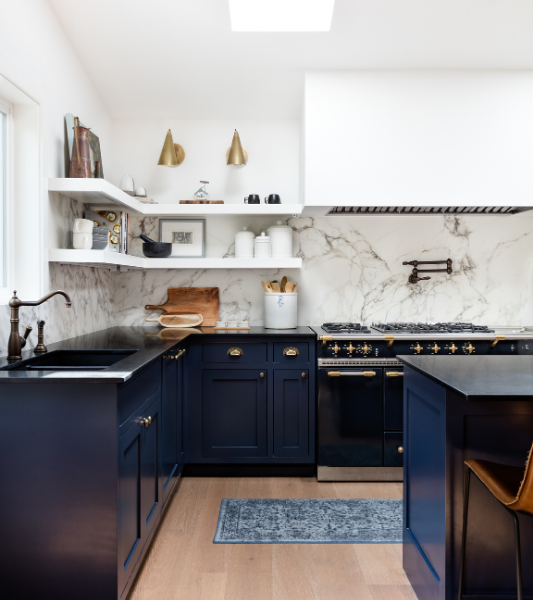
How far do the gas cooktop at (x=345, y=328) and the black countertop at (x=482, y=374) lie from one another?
1.05 meters

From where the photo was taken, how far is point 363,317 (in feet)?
12.0

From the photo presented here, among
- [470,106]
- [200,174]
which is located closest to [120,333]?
[200,174]

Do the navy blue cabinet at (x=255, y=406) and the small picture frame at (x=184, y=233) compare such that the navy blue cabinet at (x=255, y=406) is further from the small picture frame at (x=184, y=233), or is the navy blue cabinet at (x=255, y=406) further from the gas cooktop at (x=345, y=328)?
the small picture frame at (x=184, y=233)

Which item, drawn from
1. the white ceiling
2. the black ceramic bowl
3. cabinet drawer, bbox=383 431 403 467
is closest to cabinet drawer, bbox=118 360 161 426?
the black ceramic bowl

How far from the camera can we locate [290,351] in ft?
10.2

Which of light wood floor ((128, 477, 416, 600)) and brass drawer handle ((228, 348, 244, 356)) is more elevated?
brass drawer handle ((228, 348, 244, 356))

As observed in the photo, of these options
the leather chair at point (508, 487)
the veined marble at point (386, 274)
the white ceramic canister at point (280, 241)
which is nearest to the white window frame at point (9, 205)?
the veined marble at point (386, 274)

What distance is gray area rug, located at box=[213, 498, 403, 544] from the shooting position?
2.35m

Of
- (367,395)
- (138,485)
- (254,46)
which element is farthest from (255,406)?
(254,46)

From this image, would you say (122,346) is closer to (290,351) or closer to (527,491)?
(290,351)

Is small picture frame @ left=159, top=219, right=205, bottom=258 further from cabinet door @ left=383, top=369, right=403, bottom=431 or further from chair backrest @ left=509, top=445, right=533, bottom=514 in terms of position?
chair backrest @ left=509, top=445, right=533, bottom=514

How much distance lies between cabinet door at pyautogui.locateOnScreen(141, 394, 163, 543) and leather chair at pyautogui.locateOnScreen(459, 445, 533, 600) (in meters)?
1.26

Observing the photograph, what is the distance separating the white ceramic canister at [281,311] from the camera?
3.34 metres

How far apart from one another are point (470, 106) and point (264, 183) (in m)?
1.53
